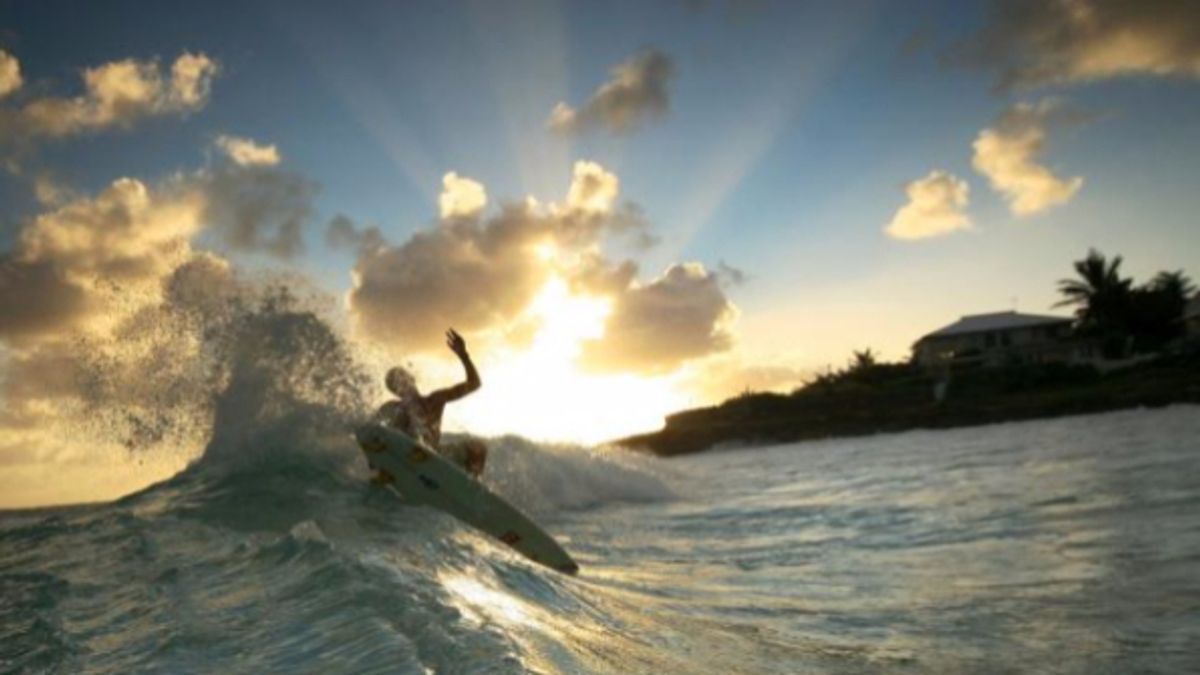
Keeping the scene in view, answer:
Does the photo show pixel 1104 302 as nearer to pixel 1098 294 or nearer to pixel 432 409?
pixel 1098 294

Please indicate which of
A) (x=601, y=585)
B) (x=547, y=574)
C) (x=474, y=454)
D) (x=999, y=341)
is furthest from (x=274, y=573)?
(x=999, y=341)

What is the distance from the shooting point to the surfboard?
23.0 feet

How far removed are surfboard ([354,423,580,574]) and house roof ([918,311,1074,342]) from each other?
58.6 metres

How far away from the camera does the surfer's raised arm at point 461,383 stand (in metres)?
8.96

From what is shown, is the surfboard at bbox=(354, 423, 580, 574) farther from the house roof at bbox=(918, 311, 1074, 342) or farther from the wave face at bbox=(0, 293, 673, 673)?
the house roof at bbox=(918, 311, 1074, 342)

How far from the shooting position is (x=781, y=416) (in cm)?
4600

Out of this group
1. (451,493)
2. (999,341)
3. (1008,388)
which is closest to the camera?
(451,493)

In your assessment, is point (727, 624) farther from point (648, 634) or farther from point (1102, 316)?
point (1102, 316)

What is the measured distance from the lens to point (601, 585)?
5.88 m

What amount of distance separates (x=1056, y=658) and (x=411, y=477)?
5628 millimetres

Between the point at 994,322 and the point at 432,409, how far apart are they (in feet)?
195

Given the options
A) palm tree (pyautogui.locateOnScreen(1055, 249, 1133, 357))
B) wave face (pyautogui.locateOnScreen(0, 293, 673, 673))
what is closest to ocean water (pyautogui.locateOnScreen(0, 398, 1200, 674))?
wave face (pyautogui.locateOnScreen(0, 293, 673, 673))

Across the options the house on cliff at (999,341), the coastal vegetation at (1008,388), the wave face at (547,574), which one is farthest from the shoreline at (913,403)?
the wave face at (547,574)

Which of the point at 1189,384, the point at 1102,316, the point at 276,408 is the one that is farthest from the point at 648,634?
the point at 1102,316
